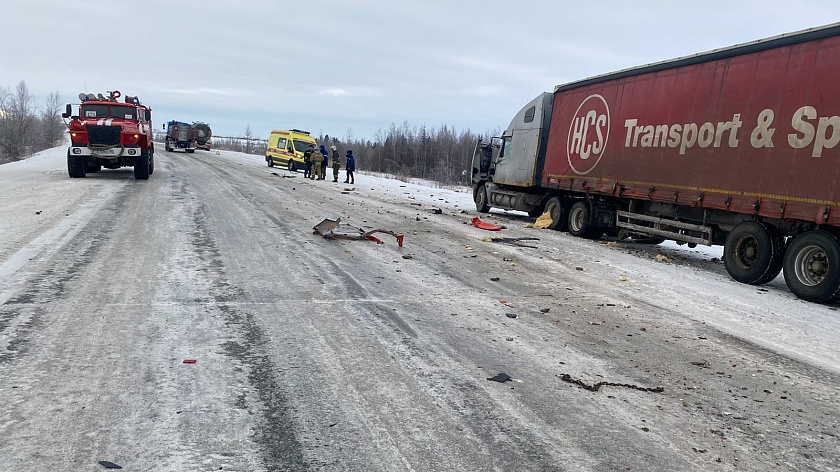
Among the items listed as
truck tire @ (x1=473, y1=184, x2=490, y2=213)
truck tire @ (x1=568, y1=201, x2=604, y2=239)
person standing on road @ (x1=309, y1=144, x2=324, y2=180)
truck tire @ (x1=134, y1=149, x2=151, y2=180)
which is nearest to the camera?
truck tire @ (x1=568, y1=201, x2=604, y2=239)

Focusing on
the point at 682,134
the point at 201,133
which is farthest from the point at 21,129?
the point at 682,134

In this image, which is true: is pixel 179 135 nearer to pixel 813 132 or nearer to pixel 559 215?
pixel 559 215

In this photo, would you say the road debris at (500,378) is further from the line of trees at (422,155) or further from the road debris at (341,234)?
the line of trees at (422,155)

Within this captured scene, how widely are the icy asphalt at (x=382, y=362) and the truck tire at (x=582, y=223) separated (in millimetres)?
4819

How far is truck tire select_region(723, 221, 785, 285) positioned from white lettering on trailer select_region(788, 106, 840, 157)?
145cm

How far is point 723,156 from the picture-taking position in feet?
31.7

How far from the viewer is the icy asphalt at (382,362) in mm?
3115

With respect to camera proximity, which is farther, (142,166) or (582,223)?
(142,166)

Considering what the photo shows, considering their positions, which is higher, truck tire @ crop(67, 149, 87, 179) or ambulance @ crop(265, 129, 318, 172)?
ambulance @ crop(265, 129, 318, 172)

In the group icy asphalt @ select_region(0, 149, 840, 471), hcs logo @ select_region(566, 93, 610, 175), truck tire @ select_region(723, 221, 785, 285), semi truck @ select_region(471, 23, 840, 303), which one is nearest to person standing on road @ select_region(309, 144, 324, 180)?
semi truck @ select_region(471, 23, 840, 303)

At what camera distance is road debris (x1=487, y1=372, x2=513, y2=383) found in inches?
165

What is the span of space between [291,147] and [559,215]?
2511 centimetres

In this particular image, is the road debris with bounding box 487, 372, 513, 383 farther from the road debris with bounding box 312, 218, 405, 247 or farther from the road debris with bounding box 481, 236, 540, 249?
the road debris with bounding box 481, 236, 540, 249

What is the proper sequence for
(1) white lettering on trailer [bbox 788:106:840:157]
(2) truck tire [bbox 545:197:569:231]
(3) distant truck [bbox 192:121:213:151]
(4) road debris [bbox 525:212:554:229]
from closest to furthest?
1. (1) white lettering on trailer [bbox 788:106:840:157]
2. (2) truck tire [bbox 545:197:569:231]
3. (4) road debris [bbox 525:212:554:229]
4. (3) distant truck [bbox 192:121:213:151]
